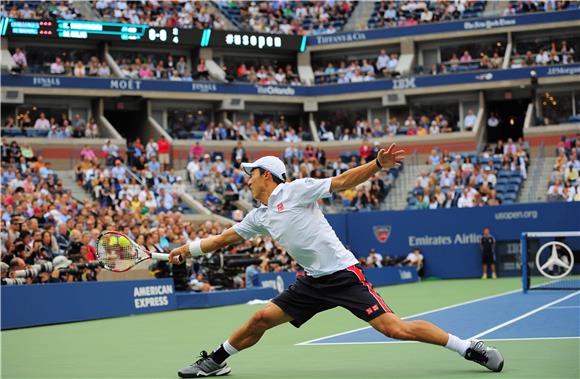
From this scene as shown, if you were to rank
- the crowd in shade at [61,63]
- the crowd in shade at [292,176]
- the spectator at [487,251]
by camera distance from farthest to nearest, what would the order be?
the crowd in shade at [61,63] → the crowd in shade at [292,176] → the spectator at [487,251]

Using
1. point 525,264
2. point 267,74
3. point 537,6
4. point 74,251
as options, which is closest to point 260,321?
point 74,251

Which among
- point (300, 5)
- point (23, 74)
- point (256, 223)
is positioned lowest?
point (256, 223)

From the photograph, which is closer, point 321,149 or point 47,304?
point 47,304

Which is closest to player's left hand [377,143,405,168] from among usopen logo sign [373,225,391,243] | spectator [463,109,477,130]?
usopen logo sign [373,225,391,243]

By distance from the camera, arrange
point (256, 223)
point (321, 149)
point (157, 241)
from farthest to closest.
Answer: point (321, 149) < point (157, 241) < point (256, 223)

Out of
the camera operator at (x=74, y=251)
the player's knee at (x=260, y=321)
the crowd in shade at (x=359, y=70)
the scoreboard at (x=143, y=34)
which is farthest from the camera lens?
the crowd in shade at (x=359, y=70)

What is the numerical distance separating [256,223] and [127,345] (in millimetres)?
4667

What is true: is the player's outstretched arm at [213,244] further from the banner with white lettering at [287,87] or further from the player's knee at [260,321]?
the banner with white lettering at [287,87]

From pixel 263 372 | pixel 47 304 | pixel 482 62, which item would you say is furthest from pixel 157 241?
pixel 482 62

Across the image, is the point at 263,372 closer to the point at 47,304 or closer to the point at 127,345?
the point at 127,345

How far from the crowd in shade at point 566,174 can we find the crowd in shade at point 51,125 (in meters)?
19.4

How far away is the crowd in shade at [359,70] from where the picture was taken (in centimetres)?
4869

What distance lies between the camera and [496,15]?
154 ft

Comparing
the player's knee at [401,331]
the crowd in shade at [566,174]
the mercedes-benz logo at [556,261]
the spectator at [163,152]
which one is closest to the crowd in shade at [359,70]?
the crowd in shade at [566,174]
